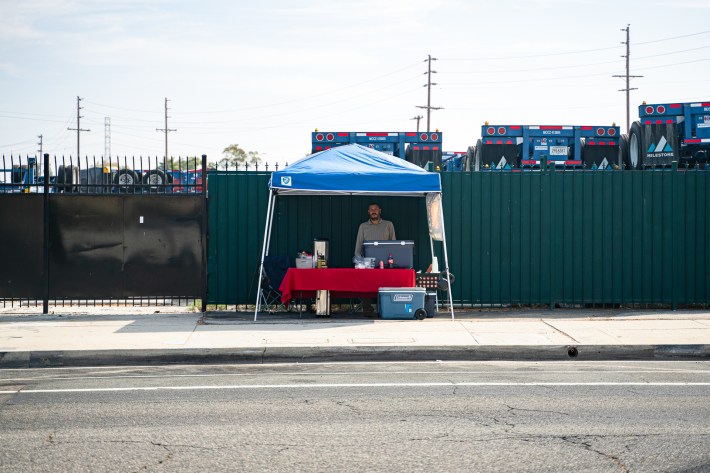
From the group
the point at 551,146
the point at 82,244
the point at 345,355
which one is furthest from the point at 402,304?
the point at 551,146

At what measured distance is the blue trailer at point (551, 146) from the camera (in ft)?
66.9

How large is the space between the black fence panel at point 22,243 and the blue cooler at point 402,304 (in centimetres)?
620

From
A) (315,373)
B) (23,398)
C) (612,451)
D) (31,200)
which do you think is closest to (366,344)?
(315,373)

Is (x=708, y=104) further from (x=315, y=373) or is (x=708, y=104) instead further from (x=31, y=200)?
(x=31, y=200)

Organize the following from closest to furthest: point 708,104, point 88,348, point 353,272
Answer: point 88,348, point 353,272, point 708,104

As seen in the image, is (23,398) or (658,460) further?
(23,398)

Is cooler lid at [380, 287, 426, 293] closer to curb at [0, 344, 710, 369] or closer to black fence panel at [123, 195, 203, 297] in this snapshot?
curb at [0, 344, 710, 369]

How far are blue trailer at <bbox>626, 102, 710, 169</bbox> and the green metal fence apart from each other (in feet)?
8.86

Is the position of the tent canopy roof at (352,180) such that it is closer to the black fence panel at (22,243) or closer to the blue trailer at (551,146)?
the black fence panel at (22,243)

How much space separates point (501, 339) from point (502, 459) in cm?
629

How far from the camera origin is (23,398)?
9.09m

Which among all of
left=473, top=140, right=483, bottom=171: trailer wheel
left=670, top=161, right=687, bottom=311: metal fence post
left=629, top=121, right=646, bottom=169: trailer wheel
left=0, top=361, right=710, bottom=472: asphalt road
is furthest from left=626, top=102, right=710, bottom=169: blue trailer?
left=0, top=361, right=710, bottom=472: asphalt road

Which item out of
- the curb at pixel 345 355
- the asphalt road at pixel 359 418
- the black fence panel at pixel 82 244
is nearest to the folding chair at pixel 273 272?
the black fence panel at pixel 82 244

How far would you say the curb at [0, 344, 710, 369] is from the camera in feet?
38.8
